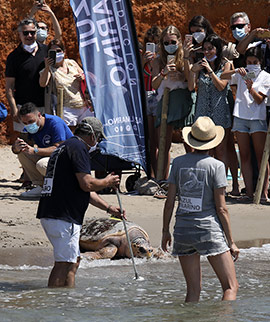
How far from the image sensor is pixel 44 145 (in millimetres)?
9898

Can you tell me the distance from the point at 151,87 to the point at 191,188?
20.9 feet

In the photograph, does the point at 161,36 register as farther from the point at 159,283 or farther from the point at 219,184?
the point at 219,184

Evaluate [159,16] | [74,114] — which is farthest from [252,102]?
[159,16]

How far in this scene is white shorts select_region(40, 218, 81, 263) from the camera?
656 cm

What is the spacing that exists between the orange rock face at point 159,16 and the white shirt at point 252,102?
557 centimetres

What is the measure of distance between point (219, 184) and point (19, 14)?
10.4m

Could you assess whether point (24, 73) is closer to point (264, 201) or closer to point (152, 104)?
point (152, 104)

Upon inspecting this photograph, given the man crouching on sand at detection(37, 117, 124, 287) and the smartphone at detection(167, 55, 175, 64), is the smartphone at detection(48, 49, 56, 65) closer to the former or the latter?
the smartphone at detection(167, 55, 175, 64)

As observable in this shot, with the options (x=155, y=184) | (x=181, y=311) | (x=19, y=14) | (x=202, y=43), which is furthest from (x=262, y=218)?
(x=19, y=14)

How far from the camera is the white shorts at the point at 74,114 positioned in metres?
11.7

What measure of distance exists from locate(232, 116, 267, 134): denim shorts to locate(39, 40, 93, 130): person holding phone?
7.15 ft

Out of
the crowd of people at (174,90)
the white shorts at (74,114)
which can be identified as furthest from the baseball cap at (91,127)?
the white shorts at (74,114)

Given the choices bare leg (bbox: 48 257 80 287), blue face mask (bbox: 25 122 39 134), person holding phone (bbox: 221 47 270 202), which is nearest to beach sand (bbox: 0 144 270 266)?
person holding phone (bbox: 221 47 270 202)

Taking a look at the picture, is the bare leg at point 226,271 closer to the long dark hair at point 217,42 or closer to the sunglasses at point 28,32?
the long dark hair at point 217,42
